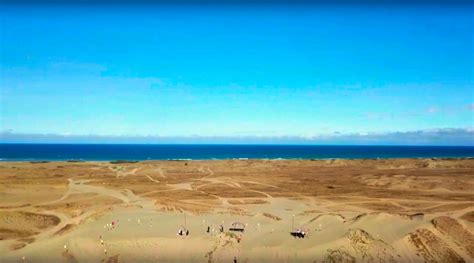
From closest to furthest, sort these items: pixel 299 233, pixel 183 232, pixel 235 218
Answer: pixel 299 233 < pixel 183 232 < pixel 235 218

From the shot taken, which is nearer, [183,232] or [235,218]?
[183,232]

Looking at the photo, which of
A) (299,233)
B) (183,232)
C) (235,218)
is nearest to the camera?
(299,233)

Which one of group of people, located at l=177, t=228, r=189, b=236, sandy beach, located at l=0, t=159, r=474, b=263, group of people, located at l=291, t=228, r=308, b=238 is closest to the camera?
sandy beach, located at l=0, t=159, r=474, b=263

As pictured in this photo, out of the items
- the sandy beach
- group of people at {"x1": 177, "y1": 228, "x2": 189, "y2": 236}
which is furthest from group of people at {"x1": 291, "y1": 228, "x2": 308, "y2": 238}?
group of people at {"x1": 177, "y1": 228, "x2": 189, "y2": 236}

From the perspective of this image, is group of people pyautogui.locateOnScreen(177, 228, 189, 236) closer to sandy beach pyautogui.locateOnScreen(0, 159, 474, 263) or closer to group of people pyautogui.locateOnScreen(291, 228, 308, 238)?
sandy beach pyautogui.locateOnScreen(0, 159, 474, 263)

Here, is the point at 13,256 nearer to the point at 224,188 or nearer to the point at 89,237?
the point at 89,237

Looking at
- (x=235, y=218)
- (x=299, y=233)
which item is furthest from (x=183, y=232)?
(x=299, y=233)

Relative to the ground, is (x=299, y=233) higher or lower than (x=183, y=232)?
higher

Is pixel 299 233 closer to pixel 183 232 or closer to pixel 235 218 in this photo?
pixel 235 218

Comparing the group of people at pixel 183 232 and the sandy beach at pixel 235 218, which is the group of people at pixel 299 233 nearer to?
the sandy beach at pixel 235 218
